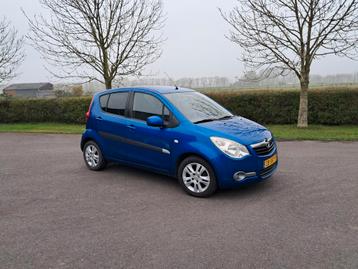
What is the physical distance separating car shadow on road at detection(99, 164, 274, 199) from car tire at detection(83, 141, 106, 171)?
0.77 ft

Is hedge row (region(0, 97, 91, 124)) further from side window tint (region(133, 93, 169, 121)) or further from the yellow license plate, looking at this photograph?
the yellow license plate

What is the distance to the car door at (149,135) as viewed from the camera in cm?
466

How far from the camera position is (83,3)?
1282 cm

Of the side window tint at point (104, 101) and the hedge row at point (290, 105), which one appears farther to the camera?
the hedge row at point (290, 105)

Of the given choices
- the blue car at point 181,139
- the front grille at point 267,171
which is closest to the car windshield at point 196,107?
the blue car at point 181,139

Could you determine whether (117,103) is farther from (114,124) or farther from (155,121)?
(155,121)

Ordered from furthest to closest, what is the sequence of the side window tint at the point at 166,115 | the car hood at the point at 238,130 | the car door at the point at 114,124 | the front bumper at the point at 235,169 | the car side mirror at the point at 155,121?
the car door at the point at 114,124 < the side window tint at the point at 166,115 < the car side mirror at the point at 155,121 < the car hood at the point at 238,130 < the front bumper at the point at 235,169

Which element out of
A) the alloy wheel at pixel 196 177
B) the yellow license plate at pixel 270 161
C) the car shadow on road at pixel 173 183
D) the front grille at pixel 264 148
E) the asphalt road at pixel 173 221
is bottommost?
the asphalt road at pixel 173 221

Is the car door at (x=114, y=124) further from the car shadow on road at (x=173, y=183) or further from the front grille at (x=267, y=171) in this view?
the front grille at (x=267, y=171)

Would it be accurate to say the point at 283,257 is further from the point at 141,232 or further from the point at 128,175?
the point at 128,175

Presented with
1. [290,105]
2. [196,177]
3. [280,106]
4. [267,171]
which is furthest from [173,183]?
[290,105]

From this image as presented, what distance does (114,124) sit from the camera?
5375mm

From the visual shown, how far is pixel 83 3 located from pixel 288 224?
13.1 m

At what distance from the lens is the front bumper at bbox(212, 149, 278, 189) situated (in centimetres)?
407
